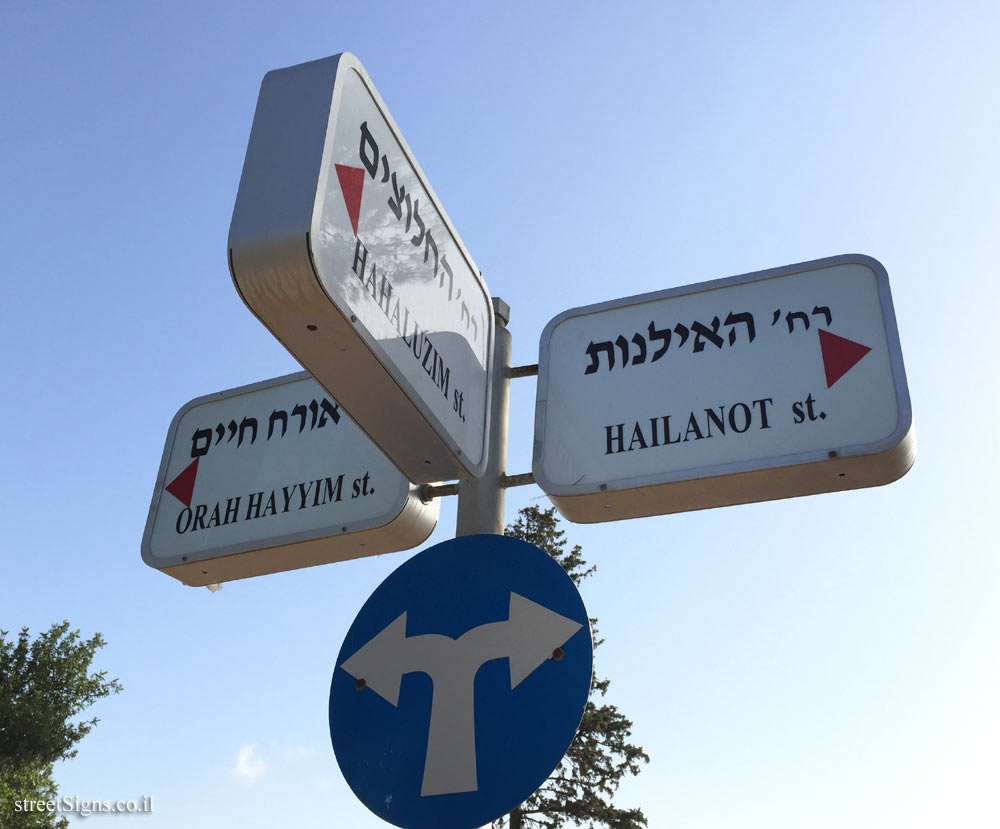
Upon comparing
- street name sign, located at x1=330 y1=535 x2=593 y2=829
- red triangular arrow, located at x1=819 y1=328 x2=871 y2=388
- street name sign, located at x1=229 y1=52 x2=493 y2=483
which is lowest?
street name sign, located at x1=330 y1=535 x2=593 y2=829

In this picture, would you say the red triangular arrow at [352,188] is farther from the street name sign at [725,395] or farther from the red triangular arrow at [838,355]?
the red triangular arrow at [838,355]

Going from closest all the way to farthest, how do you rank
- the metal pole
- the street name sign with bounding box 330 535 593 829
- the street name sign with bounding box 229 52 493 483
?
the street name sign with bounding box 229 52 493 483
the street name sign with bounding box 330 535 593 829
the metal pole

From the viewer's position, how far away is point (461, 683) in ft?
6.91

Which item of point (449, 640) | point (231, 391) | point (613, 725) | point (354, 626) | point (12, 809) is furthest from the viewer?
point (613, 725)

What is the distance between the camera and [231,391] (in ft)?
10.6

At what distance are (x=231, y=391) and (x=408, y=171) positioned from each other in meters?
1.51

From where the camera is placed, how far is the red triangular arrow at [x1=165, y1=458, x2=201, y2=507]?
117 inches

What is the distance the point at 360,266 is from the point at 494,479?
993 millimetres

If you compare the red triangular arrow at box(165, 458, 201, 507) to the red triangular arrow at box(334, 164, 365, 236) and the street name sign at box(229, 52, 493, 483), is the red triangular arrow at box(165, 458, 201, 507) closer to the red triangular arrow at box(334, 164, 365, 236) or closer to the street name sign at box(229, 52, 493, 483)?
the street name sign at box(229, 52, 493, 483)

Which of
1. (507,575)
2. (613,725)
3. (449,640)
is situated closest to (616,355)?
(507,575)

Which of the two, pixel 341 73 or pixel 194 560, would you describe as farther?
pixel 194 560

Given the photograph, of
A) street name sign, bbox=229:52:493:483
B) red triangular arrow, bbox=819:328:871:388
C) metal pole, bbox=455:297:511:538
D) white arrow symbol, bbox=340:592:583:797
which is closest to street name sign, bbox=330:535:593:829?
white arrow symbol, bbox=340:592:583:797

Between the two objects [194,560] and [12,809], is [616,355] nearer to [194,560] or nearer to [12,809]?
[194,560]

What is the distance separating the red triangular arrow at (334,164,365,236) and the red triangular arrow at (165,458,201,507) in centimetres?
160
